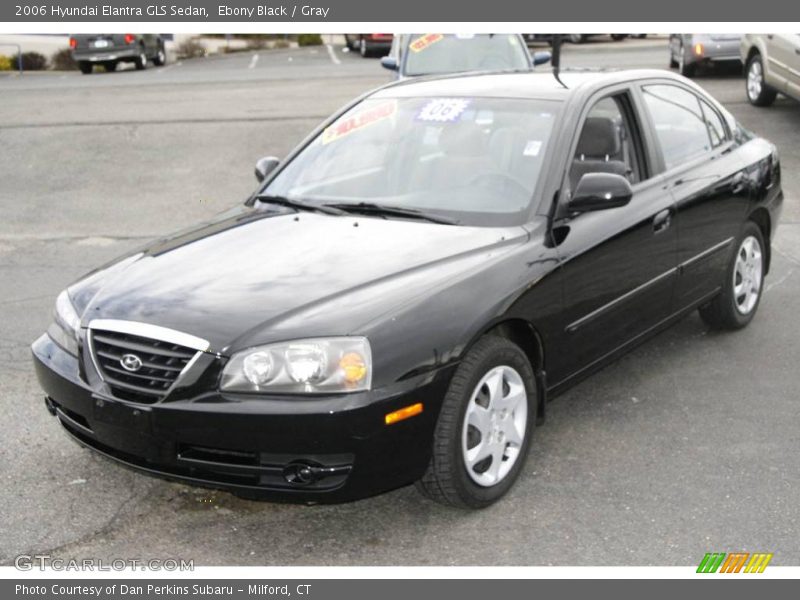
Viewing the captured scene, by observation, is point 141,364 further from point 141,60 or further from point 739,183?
point 141,60

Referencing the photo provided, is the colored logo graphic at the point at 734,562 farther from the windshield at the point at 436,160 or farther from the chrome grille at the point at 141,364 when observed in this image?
the chrome grille at the point at 141,364

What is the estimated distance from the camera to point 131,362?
4.09 metres

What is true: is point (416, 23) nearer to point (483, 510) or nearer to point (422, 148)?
point (422, 148)

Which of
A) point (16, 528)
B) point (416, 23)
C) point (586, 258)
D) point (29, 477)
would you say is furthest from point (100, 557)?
point (416, 23)

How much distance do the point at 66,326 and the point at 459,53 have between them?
950 cm

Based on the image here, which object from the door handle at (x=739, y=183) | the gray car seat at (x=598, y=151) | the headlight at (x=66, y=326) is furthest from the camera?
the door handle at (x=739, y=183)

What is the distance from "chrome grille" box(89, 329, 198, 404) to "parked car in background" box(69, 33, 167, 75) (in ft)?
76.4

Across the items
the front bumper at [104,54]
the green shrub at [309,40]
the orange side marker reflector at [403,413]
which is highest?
the orange side marker reflector at [403,413]

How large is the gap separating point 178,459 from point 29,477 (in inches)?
44.2

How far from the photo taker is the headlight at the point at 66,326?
4.43 metres

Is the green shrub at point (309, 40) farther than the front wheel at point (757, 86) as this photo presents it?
Yes

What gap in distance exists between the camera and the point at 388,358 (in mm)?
3949

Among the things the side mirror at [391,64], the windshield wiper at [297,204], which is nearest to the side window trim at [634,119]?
the windshield wiper at [297,204]

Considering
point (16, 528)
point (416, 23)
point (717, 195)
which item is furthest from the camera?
point (416, 23)
